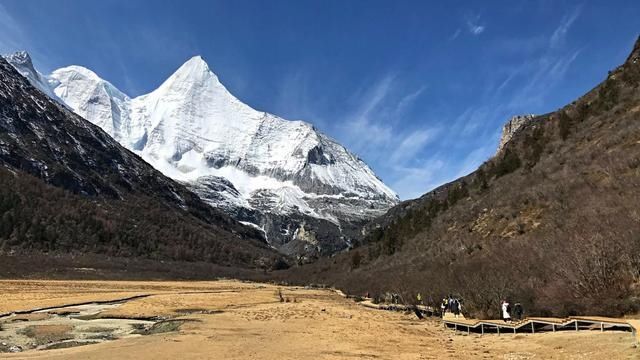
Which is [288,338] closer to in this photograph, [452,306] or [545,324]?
[452,306]

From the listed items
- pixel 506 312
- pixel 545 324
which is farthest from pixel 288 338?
pixel 545 324

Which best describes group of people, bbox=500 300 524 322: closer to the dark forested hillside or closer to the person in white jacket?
the person in white jacket

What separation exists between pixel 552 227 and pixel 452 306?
7454mm

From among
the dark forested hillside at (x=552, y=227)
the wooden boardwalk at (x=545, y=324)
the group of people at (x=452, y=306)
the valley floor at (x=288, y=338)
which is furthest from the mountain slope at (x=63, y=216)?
the wooden boardwalk at (x=545, y=324)

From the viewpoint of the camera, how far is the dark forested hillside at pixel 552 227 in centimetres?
1875

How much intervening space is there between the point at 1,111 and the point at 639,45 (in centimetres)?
20108

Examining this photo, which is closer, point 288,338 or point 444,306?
Result: point 288,338

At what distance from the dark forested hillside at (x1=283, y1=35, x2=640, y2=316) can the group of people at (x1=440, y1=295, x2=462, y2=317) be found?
0.81 metres

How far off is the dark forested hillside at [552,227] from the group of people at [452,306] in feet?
2.65

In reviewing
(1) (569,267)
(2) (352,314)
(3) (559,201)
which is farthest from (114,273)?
(1) (569,267)

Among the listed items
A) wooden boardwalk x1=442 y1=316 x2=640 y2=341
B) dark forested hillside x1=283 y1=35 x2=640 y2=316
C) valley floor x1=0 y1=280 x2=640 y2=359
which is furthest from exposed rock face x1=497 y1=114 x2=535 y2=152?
wooden boardwalk x1=442 y1=316 x2=640 y2=341

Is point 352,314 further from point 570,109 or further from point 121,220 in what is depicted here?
point 121,220

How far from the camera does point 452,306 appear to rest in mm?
28781

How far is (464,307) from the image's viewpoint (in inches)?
1067
